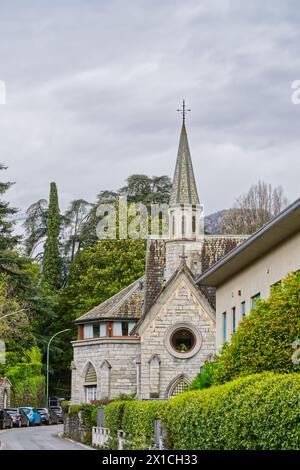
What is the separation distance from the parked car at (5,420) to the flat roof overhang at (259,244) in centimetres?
2802

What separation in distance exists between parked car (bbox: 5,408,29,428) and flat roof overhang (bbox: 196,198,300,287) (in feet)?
99.5

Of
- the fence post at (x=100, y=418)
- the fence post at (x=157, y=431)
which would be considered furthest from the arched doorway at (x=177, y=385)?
the fence post at (x=157, y=431)

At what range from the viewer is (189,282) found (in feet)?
207

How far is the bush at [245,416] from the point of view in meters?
15.2

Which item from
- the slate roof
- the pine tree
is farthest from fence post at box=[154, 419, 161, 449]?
the pine tree

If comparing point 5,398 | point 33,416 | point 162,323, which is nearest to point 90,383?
point 162,323

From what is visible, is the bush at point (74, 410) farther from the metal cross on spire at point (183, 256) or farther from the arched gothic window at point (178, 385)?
the metal cross on spire at point (183, 256)

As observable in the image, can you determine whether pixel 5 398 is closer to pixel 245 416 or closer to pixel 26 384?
pixel 26 384

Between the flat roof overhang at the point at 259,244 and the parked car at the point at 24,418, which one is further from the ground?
the flat roof overhang at the point at 259,244

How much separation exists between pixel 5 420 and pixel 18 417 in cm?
232

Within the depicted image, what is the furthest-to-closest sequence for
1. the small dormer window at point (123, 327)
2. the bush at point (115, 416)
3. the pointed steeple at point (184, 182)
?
the pointed steeple at point (184, 182)
the small dormer window at point (123, 327)
the bush at point (115, 416)

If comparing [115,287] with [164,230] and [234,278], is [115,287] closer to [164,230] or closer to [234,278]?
[164,230]

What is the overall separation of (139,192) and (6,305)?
35445 millimetres
